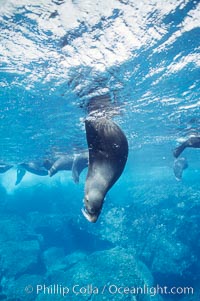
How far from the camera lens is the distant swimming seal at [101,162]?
3818 mm

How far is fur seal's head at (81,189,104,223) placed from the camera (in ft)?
12.4

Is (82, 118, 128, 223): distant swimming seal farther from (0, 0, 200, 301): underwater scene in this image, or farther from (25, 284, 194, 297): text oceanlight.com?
(25, 284, 194, 297): text oceanlight.com

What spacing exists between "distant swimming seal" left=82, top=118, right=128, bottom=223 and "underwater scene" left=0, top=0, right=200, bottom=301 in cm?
2

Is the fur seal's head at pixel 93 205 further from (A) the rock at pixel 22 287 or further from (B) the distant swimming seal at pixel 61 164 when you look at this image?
(A) the rock at pixel 22 287

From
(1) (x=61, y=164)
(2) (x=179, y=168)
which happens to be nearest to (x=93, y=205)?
(1) (x=61, y=164)

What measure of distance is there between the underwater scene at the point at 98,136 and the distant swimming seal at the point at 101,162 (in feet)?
0.06

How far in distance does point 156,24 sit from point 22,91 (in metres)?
7.55

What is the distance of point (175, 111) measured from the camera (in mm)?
16812

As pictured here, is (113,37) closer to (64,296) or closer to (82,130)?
(82,130)

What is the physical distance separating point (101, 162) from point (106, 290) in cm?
1695

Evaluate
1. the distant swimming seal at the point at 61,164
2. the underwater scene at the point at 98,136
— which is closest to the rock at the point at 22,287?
the underwater scene at the point at 98,136

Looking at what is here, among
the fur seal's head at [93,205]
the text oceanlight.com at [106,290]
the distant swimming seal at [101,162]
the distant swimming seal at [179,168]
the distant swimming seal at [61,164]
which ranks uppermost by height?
the distant swimming seal at [101,162]

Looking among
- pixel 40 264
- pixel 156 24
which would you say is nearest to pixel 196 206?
pixel 40 264

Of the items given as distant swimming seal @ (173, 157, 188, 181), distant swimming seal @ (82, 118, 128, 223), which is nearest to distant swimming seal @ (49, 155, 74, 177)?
distant swimming seal @ (173, 157, 188, 181)
